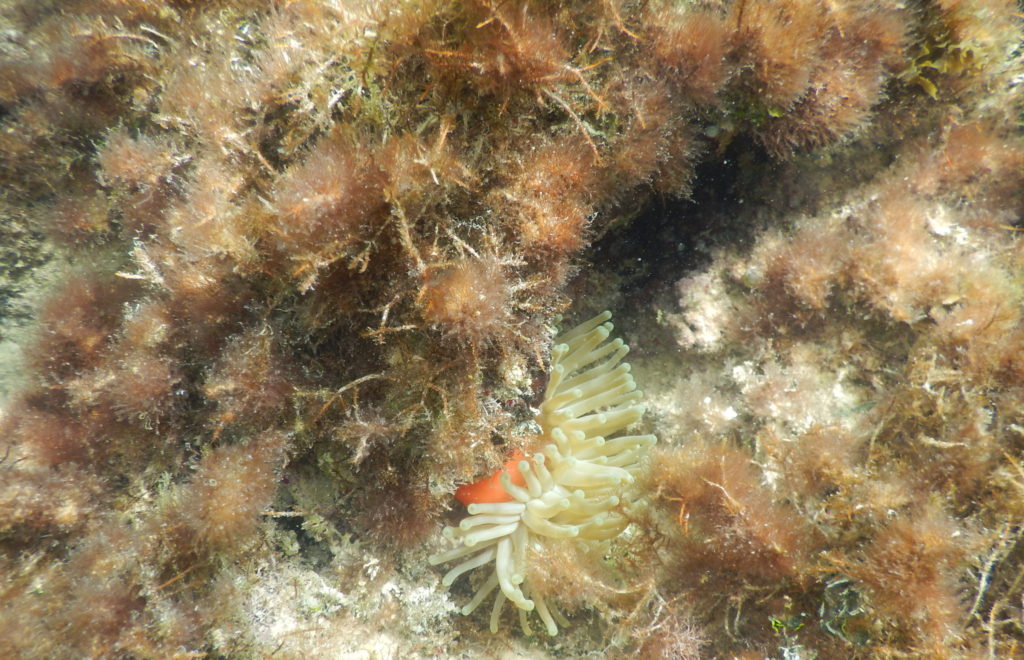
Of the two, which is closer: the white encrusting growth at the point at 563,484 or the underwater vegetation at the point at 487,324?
the underwater vegetation at the point at 487,324

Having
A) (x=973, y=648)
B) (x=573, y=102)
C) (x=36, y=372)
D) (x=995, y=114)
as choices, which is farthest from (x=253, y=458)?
(x=995, y=114)

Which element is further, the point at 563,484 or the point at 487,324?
the point at 563,484

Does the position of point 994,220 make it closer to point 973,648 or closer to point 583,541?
point 973,648

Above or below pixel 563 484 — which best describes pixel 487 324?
above

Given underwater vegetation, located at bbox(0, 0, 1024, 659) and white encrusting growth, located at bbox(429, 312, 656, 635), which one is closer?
underwater vegetation, located at bbox(0, 0, 1024, 659)
